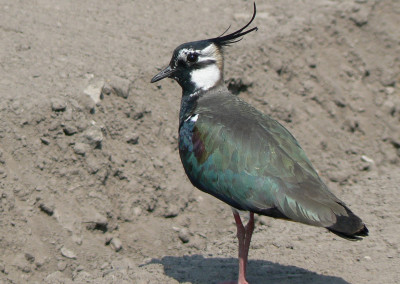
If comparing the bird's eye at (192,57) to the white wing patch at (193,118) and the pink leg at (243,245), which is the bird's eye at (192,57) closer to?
the white wing patch at (193,118)

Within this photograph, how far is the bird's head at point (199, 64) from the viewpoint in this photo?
7605 millimetres

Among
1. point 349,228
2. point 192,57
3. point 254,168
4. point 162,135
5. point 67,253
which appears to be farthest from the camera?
point 162,135

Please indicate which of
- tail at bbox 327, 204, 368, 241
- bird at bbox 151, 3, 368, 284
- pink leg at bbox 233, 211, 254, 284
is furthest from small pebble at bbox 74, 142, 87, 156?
tail at bbox 327, 204, 368, 241

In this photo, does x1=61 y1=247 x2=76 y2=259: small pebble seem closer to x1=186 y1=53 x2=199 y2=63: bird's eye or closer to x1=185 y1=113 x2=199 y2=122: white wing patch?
x1=185 y1=113 x2=199 y2=122: white wing patch

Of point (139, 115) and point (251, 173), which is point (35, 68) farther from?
point (251, 173)

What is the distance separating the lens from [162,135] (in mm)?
8953

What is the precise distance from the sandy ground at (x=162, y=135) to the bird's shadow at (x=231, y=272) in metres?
0.02

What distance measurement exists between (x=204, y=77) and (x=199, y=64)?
0.44 feet

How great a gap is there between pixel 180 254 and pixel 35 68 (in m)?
2.55

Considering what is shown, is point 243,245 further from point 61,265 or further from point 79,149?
point 79,149

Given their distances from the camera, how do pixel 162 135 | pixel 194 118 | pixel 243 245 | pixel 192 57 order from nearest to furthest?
pixel 243 245
pixel 194 118
pixel 192 57
pixel 162 135

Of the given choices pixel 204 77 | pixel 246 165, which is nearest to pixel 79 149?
pixel 204 77

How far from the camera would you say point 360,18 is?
36.0 ft

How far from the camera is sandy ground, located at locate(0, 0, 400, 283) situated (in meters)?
7.60
